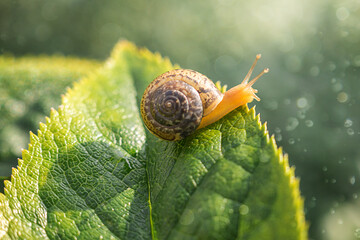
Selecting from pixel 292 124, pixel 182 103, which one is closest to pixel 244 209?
pixel 182 103

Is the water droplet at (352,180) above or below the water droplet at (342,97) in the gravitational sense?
below

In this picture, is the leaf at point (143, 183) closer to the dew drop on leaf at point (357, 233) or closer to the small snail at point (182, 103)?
the small snail at point (182, 103)

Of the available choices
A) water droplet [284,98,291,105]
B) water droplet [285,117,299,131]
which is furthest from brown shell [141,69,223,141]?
water droplet [284,98,291,105]

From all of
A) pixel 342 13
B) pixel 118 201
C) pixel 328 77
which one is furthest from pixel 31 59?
pixel 342 13

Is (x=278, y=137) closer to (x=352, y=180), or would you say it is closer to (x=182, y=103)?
(x=352, y=180)

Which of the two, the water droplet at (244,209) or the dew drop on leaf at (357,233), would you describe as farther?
the dew drop on leaf at (357,233)

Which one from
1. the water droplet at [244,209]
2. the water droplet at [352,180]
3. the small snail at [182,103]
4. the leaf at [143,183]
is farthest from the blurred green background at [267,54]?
the water droplet at [244,209]
